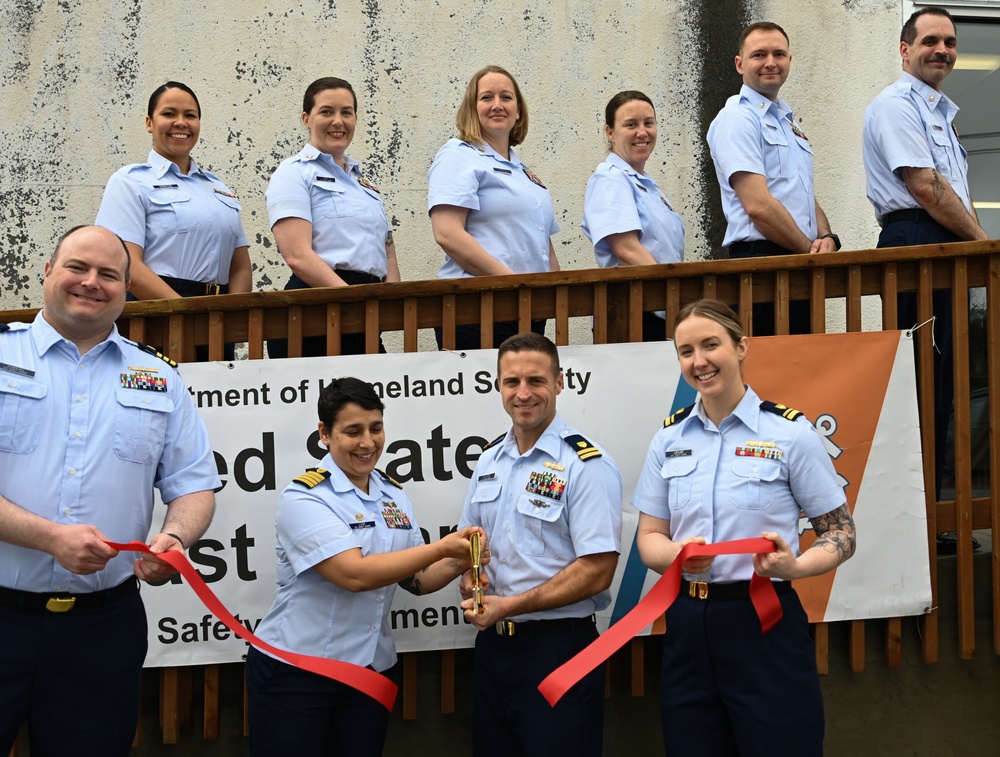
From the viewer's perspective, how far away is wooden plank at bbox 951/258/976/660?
150 inches

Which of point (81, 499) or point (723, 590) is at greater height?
point (81, 499)

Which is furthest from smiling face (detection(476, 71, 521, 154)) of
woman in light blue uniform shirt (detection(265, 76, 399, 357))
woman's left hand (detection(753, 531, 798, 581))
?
woman's left hand (detection(753, 531, 798, 581))

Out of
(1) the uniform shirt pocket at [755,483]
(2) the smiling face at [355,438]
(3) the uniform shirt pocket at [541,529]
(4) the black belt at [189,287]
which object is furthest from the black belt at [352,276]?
(1) the uniform shirt pocket at [755,483]

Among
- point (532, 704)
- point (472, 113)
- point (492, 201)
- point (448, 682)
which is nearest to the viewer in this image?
point (532, 704)

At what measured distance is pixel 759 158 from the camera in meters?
4.38

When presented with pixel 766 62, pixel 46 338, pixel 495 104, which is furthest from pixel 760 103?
pixel 46 338

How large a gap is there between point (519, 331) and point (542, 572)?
105 centimetres

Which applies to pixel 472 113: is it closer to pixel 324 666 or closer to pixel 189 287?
pixel 189 287

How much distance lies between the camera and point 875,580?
3762 millimetres

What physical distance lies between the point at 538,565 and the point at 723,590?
1.95ft

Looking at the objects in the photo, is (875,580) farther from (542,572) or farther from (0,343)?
(0,343)

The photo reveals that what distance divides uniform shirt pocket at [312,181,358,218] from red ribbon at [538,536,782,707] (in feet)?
6.93

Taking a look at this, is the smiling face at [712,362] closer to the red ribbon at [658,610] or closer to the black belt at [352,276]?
the red ribbon at [658,610]

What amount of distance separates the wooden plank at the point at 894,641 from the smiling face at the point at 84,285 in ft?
9.30
